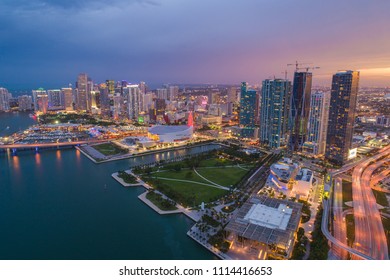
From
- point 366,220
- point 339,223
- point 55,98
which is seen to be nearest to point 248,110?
point 366,220

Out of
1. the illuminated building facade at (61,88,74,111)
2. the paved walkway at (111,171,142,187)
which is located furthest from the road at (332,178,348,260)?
the illuminated building facade at (61,88,74,111)

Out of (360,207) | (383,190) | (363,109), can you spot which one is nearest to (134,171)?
(360,207)

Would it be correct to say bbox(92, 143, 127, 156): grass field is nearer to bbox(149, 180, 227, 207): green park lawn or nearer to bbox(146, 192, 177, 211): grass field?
bbox(149, 180, 227, 207): green park lawn

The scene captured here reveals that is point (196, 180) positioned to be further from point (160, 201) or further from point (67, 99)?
point (67, 99)

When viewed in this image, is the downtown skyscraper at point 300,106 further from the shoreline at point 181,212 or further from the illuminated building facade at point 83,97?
the illuminated building facade at point 83,97

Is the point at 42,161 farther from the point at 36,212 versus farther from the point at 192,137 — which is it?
the point at 192,137

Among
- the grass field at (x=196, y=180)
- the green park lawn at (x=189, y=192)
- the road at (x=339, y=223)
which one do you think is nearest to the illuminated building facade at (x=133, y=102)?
the grass field at (x=196, y=180)
